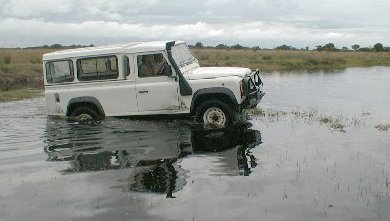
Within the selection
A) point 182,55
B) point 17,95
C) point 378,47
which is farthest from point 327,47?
point 182,55

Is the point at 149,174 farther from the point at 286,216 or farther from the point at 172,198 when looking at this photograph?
the point at 286,216

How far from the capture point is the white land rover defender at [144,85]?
13102 mm

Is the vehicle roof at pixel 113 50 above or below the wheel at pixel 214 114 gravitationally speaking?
above

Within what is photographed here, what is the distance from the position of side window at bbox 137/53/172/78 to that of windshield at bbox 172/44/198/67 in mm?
428

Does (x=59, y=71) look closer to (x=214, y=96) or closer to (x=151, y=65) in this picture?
(x=151, y=65)

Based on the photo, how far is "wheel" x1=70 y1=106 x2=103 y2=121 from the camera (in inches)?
563

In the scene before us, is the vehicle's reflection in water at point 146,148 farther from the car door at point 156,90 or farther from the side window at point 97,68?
the side window at point 97,68

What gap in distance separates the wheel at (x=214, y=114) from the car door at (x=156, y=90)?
71 cm

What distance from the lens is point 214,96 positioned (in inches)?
518

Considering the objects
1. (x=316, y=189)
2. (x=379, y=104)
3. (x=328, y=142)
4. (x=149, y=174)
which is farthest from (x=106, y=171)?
(x=379, y=104)

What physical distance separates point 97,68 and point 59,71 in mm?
1223

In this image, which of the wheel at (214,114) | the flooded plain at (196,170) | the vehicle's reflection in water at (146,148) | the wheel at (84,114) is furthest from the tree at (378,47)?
the wheel at (84,114)

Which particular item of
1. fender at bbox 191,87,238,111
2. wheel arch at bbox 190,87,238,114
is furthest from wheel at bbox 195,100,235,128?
fender at bbox 191,87,238,111

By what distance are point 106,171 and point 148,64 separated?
475 centimetres
